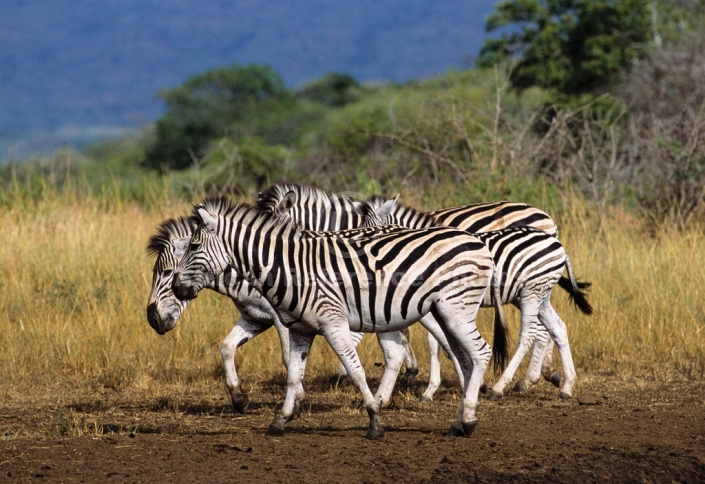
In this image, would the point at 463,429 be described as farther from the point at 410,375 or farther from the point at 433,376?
the point at 410,375

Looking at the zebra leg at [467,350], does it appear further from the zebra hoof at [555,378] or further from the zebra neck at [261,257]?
the zebra hoof at [555,378]

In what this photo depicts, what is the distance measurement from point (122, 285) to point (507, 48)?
14.3 metres

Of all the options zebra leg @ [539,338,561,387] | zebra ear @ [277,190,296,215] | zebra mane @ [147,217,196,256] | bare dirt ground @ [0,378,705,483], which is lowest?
bare dirt ground @ [0,378,705,483]

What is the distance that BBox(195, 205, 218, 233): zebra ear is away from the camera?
5.97 meters

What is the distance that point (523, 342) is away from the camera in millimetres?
7562

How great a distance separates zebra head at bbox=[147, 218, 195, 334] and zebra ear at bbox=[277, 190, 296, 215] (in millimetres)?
755

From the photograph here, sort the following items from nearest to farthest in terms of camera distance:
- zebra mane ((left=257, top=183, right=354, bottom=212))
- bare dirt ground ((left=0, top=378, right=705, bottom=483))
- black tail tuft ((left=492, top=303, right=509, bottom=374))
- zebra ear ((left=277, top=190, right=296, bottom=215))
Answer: bare dirt ground ((left=0, top=378, right=705, bottom=483)), black tail tuft ((left=492, top=303, right=509, bottom=374)), zebra ear ((left=277, top=190, right=296, bottom=215)), zebra mane ((left=257, top=183, right=354, bottom=212))

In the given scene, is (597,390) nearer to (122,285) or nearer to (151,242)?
(151,242)

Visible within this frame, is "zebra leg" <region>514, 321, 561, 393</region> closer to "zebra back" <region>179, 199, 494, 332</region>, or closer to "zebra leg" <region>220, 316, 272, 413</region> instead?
"zebra back" <region>179, 199, 494, 332</region>

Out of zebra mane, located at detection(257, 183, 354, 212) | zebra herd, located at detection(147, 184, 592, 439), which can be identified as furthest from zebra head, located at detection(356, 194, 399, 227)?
zebra herd, located at detection(147, 184, 592, 439)

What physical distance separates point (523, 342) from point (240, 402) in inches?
85.4

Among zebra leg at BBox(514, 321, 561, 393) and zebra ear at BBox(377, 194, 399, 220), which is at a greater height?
zebra ear at BBox(377, 194, 399, 220)

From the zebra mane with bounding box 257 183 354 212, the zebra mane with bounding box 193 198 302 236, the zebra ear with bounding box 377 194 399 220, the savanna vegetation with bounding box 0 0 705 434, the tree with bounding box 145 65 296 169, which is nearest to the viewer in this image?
the zebra mane with bounding box 193 198 302 236

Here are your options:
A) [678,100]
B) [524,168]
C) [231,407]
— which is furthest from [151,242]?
[678,100]
